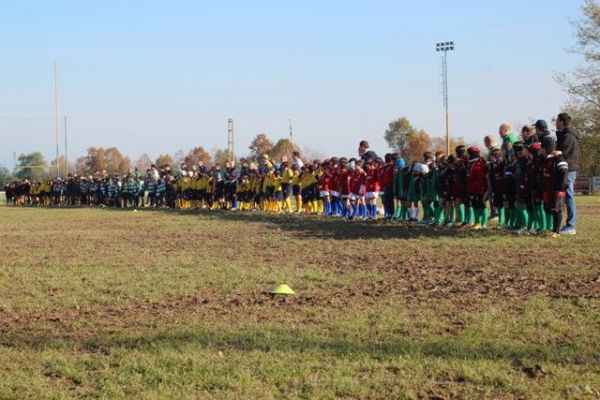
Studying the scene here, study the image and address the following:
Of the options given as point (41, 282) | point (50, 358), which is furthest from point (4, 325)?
point (41, 282)

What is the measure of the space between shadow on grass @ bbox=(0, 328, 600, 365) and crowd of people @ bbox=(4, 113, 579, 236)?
28.4ft

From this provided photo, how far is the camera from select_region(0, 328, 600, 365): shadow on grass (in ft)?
20.0

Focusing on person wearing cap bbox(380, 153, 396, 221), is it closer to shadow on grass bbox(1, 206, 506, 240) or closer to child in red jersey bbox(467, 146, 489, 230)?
shadow on grass bbox(1, 206, 506, 240)

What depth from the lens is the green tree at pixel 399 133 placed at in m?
97.2

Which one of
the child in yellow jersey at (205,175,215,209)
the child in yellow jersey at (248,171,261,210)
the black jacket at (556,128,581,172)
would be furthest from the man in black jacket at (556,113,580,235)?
the child in yellow jersey at (205,175,215,209)

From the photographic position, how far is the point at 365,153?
2444 centimetres

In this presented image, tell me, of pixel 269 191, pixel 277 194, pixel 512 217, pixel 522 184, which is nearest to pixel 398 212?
pixel 512 217

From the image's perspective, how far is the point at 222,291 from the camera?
9.50m

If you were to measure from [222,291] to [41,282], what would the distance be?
2732 millimetres

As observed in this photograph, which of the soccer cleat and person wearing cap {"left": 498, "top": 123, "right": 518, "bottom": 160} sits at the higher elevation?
person wearing cap {"left": 498, "top": 123, "right": 518, "bottom": 160}

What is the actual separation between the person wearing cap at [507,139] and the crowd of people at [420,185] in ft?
0.07

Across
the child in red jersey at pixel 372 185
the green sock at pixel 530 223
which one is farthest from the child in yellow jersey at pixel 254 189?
the green sock at pixel 530 223

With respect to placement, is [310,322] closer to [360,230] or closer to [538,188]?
[538,188]

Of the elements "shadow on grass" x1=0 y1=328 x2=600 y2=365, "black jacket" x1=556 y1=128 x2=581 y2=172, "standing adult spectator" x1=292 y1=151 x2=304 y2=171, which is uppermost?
"standing adult spectator" x1=292 y1=151 x2=304 y2=171
